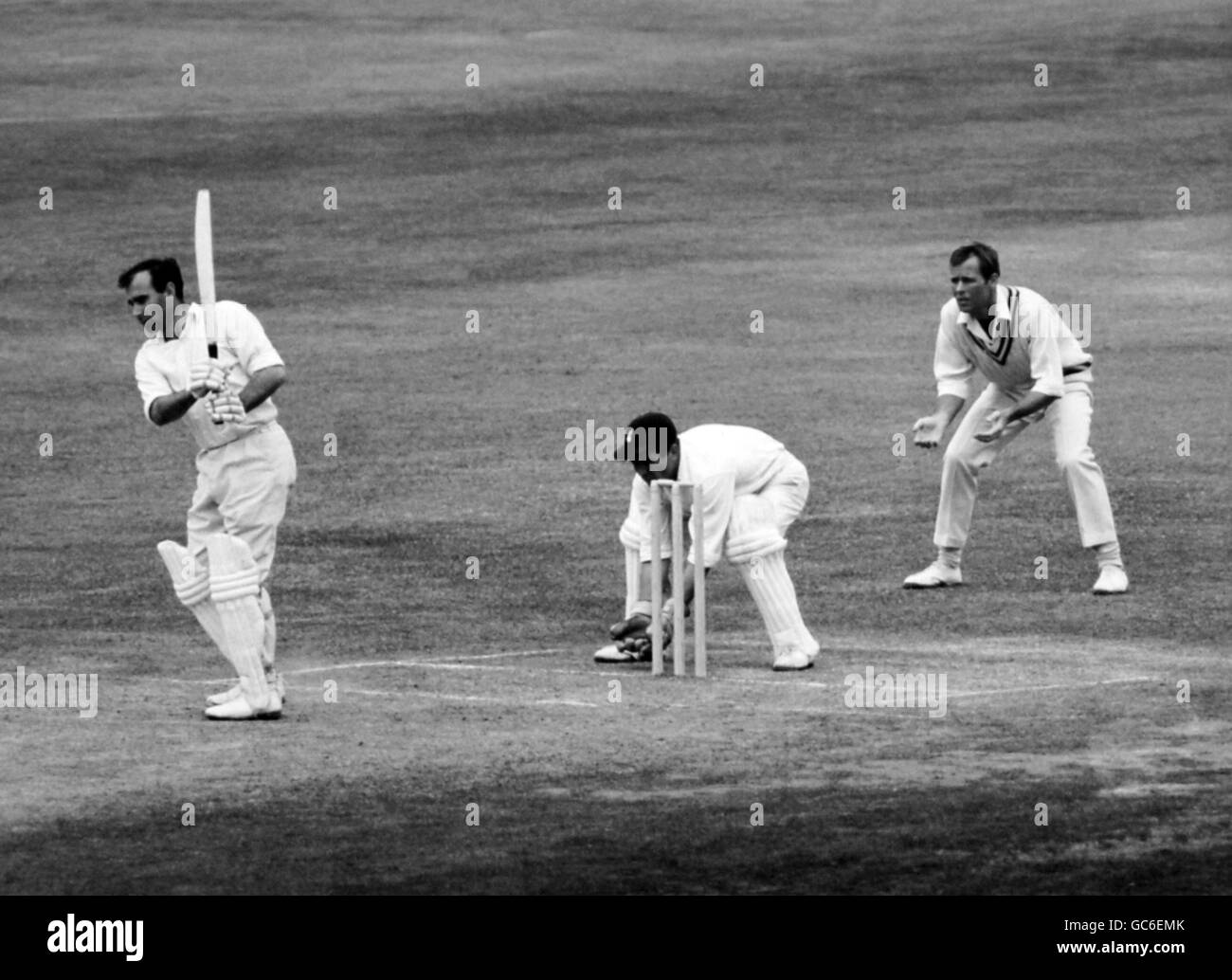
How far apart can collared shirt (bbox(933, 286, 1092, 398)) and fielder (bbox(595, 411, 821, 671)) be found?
256cm

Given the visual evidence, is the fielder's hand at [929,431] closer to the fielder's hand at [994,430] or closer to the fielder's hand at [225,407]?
the fielder's hand at [994,430]

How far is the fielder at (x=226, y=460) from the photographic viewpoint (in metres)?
13.8

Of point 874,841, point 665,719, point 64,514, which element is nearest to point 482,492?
point 64,514

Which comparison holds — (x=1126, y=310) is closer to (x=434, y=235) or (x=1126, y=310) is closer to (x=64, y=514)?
(x=434, y=235)

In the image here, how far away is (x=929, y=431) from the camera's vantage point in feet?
57.1

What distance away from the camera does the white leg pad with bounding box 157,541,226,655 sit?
13.9 m

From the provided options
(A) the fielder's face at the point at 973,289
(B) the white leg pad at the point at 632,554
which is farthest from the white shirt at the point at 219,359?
(A) the fielder's face at the point at 973,289

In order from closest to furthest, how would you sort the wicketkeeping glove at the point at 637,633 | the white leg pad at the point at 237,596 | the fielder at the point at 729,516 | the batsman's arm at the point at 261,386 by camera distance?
the white leg pad at the point at 237,596
the batsman's arm at the point at 261,386
the fielder at the point at 729,516
the wicketkeeping glove at the point at 637,633

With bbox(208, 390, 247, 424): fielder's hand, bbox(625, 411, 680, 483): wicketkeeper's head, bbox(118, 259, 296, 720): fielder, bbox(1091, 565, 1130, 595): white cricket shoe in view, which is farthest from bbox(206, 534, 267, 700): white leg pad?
bbox(1091, 565, 1130, 595): white cricket shoe

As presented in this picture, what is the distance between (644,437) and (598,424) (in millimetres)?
9603

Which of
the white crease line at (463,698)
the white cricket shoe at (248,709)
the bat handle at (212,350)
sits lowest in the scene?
the white crease line at (463,698)

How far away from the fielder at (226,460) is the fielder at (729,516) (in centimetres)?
194

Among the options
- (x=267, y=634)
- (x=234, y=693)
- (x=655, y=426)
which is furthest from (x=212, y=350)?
(x=655, y=426)

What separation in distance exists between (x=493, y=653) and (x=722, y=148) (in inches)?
759
